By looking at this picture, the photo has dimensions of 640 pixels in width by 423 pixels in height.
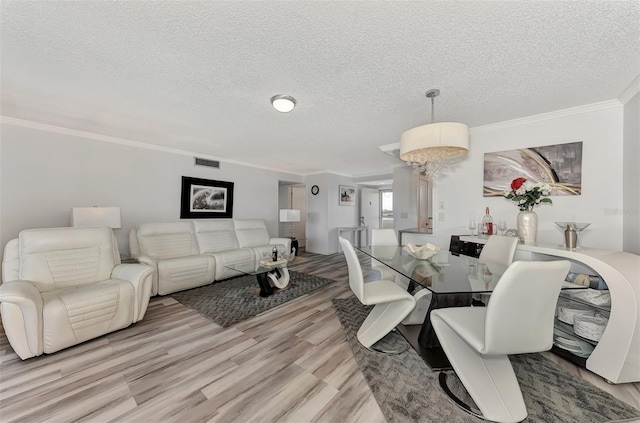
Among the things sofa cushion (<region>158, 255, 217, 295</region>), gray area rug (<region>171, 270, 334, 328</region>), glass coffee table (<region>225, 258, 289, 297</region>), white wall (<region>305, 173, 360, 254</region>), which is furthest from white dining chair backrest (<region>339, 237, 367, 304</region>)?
white wall (<region>305, 173, 360, 254</region>)

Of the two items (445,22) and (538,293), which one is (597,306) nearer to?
(538,293)

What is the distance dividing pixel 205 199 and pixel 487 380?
4.79 metres

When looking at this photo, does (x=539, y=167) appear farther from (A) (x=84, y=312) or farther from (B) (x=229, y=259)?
(A) (x=84, y=312)

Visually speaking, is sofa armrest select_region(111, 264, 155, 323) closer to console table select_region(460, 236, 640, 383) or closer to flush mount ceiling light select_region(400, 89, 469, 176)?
flush mount ceiling light select_region(400, 89, 469, 176)

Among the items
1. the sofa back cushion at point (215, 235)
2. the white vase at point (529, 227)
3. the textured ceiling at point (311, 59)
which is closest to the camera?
the textured ceiling at point (311, 59)

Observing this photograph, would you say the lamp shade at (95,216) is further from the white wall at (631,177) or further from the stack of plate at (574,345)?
the white wall at (631,177)

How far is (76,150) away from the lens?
3.19 metres

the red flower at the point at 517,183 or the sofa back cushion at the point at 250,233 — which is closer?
the red flower at the point at 517,183

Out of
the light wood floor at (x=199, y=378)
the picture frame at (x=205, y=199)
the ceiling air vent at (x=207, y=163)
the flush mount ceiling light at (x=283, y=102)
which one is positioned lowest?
the light wood floor at (x=199, y=378)

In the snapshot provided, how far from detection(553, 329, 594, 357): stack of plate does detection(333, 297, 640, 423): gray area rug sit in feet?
0.68

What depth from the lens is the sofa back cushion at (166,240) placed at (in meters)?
3.44

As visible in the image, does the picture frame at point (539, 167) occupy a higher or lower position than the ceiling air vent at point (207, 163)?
lower

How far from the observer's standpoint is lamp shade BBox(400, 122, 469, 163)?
1942 mm

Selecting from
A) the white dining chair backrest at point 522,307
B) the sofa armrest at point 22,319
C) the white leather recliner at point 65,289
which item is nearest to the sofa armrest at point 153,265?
the white leather recliner at point 65,289
